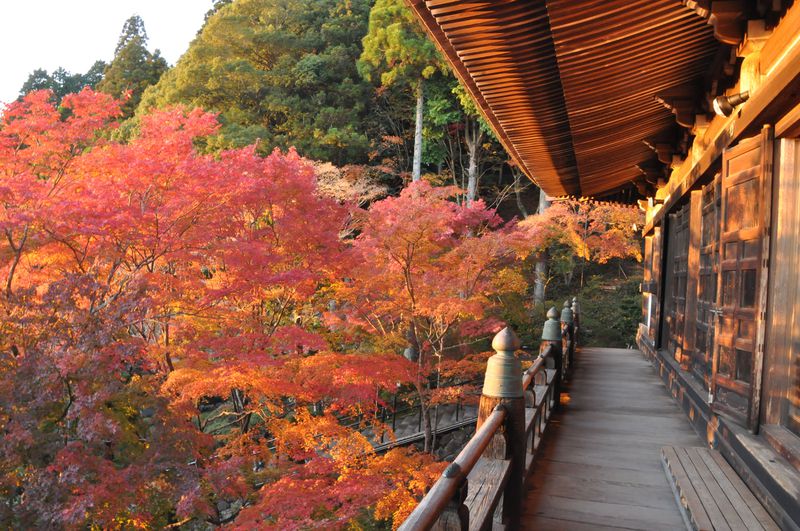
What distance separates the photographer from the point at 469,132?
22062 millimetres

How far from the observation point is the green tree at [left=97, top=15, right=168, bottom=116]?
25.5 metres

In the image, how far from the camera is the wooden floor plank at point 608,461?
3400 mm

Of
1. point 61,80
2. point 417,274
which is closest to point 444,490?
point 417,274

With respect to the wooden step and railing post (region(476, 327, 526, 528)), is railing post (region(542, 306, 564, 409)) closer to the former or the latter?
the wooden step

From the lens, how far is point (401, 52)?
19875mm

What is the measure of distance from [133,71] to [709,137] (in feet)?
87.0

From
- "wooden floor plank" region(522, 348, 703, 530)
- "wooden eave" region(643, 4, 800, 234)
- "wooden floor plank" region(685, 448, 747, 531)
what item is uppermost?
"wooden eave" region(643, 4, 800, 234)

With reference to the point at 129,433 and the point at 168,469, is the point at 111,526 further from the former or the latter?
the point at 129,433

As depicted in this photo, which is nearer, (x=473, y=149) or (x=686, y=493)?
(x=686, y=493)

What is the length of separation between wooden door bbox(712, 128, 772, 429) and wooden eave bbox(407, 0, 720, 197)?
77cm

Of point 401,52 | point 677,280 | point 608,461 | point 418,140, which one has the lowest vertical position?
point 608,461

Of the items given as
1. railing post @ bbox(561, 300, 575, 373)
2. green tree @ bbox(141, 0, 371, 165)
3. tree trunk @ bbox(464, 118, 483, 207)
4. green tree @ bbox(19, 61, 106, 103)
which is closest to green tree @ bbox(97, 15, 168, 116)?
green tree @ bbox(141, 0, 371, 165)

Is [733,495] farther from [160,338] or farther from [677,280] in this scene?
[160,338]

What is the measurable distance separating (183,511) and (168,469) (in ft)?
2.49
